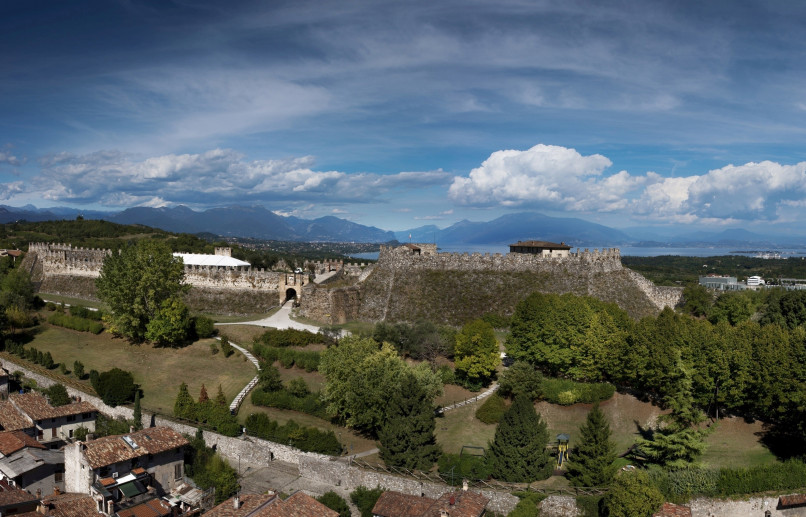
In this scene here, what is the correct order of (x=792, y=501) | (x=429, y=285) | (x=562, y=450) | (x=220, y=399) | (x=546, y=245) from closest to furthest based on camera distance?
(x=792, y=501) → (x=562, y=450) → (x=220, y=399) → (x=429, y=285) → (x=546, y=245)

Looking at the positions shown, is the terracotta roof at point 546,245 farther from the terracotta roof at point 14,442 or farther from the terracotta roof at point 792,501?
the terracotta roof at point 14,442

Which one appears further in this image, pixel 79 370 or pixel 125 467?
pixel 79 370

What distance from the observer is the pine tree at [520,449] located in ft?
94.8

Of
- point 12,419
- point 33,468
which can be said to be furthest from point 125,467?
point 12,419

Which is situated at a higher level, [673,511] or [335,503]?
[673,511]

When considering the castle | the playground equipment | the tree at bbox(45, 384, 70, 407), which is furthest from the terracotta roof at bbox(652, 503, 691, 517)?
the tree at bbox(45, 384, 70, 407)

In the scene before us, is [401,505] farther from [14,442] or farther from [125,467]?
[14,442]

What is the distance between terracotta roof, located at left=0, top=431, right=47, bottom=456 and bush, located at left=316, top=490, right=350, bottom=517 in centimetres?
1930

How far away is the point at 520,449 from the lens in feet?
95.1

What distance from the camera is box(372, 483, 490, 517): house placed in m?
24.9

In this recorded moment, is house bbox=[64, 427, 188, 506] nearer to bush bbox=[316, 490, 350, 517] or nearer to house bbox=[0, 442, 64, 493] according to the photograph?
house bbox=[0, 442, 64, 493]

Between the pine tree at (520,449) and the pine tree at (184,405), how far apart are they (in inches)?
842

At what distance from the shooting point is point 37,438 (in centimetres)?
3753

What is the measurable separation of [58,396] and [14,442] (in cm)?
887
